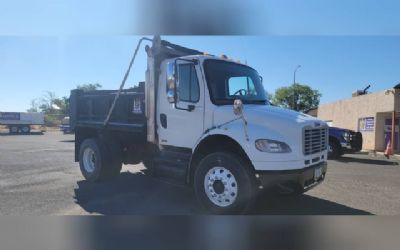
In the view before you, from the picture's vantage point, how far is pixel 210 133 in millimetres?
5609

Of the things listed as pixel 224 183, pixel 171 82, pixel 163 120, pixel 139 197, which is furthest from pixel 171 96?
pixel 139 197

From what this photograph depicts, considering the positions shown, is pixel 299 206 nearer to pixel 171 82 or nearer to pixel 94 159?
pixel 171 82

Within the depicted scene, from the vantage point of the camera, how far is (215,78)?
595 centimetres

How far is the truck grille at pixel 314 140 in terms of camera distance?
5.25m

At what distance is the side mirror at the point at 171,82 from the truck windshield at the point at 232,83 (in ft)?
1.89

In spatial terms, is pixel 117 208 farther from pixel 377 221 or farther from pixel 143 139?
pixel 377 221

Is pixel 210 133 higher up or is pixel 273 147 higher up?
pixel 210 133

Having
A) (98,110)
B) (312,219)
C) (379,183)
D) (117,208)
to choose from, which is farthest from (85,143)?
(379,183)

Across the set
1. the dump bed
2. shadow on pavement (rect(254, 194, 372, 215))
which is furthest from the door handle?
shadow on pavement (rect(254, 194, 372, 215))

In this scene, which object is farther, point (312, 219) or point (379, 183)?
point (379, 183)

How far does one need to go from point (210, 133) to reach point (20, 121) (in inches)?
1698

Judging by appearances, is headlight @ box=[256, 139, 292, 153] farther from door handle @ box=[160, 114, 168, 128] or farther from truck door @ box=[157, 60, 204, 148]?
door handle @ box=[160, 114, 168, 128]

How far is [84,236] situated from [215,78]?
10.6ft

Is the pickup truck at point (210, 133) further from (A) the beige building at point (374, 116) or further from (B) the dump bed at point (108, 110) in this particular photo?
(A) the beige building at point (374, 116)
